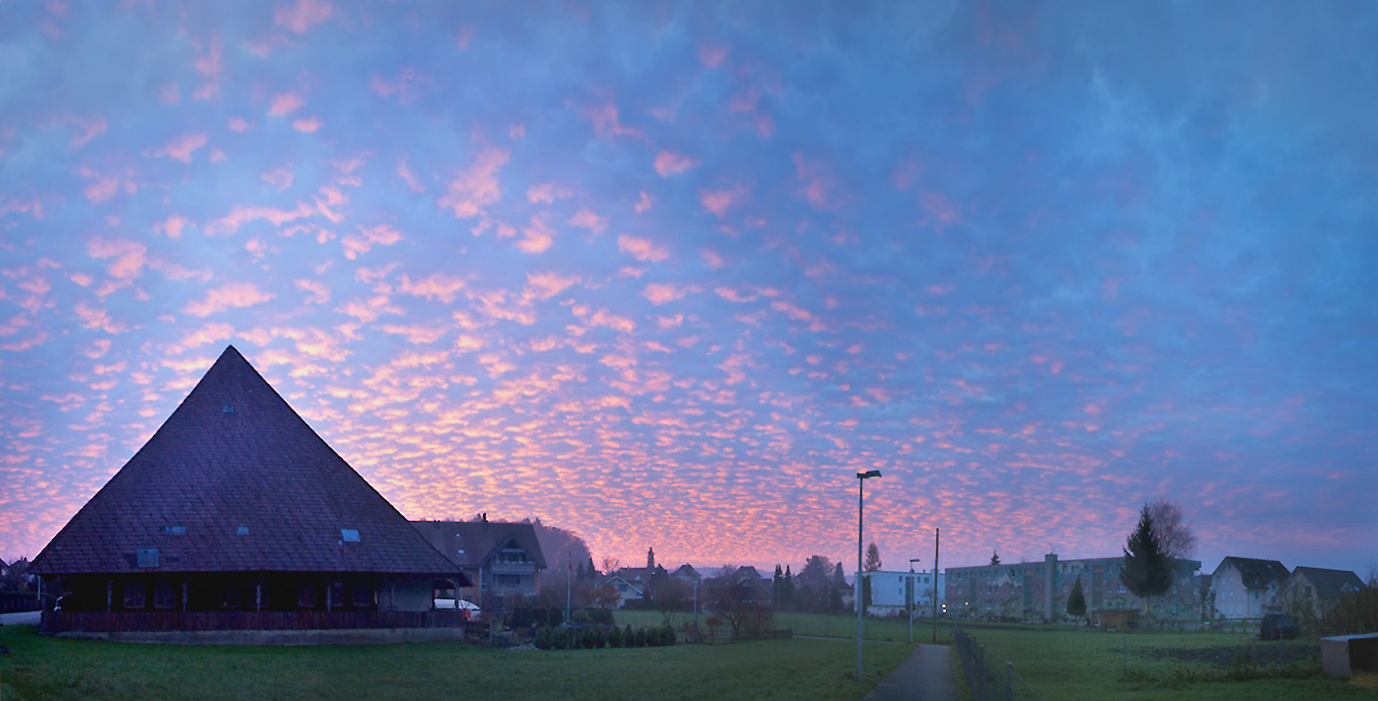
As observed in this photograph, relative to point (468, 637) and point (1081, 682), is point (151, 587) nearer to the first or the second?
point (468, 637)

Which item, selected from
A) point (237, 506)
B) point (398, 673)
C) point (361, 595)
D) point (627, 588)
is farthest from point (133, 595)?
point (627, 588)

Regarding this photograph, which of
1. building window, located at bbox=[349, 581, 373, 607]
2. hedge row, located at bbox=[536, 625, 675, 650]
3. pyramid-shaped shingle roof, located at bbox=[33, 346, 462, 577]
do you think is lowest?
hedge row, located at bbox=[536, 625, 675, 650]

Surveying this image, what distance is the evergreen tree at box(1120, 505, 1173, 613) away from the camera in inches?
3578

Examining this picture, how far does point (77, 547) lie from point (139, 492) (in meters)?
3.57

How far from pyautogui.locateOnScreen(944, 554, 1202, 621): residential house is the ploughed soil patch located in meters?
80.8

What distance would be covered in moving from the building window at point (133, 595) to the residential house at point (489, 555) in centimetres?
5452

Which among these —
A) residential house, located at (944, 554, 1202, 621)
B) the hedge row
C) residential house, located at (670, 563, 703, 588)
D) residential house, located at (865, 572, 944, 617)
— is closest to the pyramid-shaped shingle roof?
the hedge row

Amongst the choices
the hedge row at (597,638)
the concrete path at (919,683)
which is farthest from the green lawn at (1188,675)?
the hedge row at (597,638)

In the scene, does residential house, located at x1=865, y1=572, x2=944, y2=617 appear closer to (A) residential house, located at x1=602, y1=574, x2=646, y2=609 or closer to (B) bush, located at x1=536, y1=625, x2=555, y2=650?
(A) residential house, located at x1=602, y1=574, x2=646, y2=609

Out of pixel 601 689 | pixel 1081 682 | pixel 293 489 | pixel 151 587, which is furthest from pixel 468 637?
pixel 1081 682

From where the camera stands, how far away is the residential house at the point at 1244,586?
413ft

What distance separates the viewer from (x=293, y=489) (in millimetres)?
47781

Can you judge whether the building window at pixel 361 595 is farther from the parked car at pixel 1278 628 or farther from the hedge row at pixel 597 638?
the parked car at pixel 1278 628

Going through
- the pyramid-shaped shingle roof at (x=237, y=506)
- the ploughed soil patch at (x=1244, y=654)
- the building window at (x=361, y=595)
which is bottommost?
the ploughed soil patch at (x=1244, y=654)
